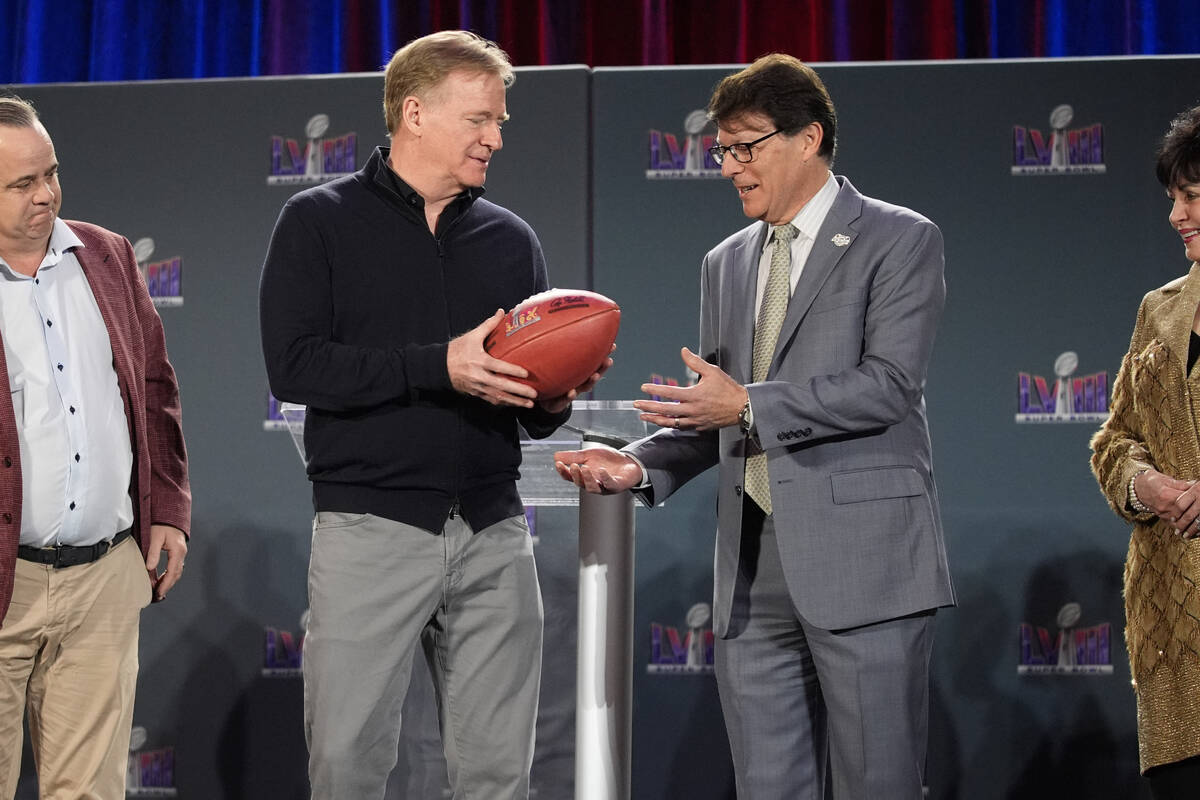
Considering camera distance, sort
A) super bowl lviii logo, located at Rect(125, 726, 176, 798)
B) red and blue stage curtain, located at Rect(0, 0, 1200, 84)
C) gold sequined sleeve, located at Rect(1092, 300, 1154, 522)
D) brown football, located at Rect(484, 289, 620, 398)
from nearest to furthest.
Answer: brown football, located at Rect(484, 289, 620, 398) → gold sequined sleeve, located at Rect(1092, 300, 1154, 522) → super bowl lviii logo, located at Rect(125, 726, 176, 798) → red and blue stage curtain, located at Rect(0, 0, 1200, 84)

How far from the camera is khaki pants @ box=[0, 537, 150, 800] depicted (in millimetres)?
2266

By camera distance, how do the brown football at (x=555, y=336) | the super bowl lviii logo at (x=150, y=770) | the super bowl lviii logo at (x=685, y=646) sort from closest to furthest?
the brown football at (x=555, y=336) → the super bowl lviii logo at (x=685, y=646) → the super bowl lviii logo at (x=150, y=770)

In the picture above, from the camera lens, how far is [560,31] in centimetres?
423

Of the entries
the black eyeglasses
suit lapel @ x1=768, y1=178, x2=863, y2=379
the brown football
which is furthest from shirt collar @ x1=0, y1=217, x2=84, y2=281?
suit lapel @ x1=768, y1=178, x2=863, y2=379

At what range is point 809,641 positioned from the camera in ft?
6.94

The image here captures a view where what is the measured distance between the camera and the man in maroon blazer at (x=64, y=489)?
2.26 m

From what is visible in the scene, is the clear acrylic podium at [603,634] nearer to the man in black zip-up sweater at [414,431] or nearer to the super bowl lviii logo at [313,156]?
the man in black zip-up sweater at [414,431]

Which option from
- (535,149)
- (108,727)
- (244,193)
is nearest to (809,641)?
(108,727)

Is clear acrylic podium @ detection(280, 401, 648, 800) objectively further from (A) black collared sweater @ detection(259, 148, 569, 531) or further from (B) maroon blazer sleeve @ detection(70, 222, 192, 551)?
(B) maroon blazer sleeve @ detection(70, 222, 192, 551)

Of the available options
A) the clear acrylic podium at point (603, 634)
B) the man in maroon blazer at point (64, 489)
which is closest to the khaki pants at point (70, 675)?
the man in maroon blazer at point (64, 489)

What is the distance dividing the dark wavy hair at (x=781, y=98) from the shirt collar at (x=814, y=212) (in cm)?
7

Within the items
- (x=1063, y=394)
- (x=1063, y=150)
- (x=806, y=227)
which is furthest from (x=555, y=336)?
(x=1063, y=150)

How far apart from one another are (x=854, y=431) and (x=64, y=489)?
1443 millimetres

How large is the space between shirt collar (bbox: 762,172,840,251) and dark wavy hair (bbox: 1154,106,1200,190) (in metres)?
0.66
